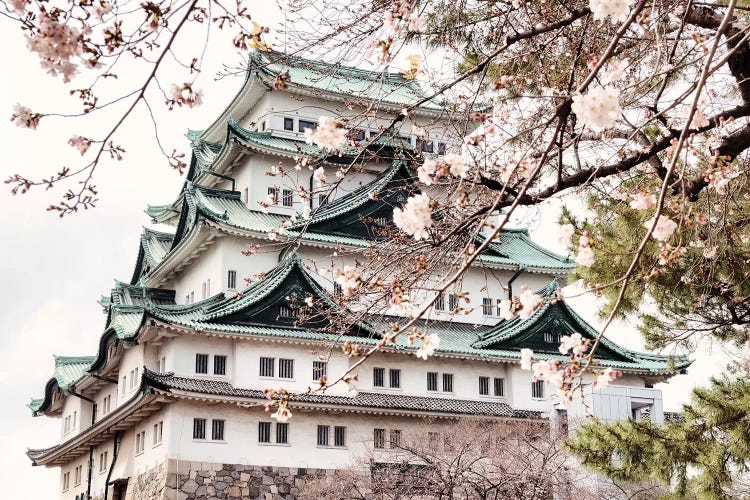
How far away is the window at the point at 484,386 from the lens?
107ft

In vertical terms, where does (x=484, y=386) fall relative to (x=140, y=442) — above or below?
above

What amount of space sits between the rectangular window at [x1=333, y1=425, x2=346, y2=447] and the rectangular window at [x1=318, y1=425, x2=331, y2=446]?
22 cm

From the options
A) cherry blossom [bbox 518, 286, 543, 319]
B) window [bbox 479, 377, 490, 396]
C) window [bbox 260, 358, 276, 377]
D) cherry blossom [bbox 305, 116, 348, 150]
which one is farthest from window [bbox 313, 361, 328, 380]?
cherry blossom [bbox 518, 286, 543, 319]

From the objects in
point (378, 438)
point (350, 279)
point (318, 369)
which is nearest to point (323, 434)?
point (378, 438)

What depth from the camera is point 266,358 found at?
3012 centimetres

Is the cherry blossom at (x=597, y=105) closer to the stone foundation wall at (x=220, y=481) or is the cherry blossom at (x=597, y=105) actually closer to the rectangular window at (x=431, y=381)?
the stone foundation wall at (x=220, y=481)

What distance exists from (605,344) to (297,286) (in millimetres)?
10441

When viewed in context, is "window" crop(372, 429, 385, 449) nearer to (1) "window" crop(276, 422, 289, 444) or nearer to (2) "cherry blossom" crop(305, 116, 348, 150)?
(1) "window" crop(276, 422, 289, 444)

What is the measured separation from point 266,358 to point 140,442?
467 cm

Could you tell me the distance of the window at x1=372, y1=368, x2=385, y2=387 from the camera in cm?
3133

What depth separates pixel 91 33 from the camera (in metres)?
5.01

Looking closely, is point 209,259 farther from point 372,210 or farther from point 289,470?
point 289,470

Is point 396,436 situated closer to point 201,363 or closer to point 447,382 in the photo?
point 447,382

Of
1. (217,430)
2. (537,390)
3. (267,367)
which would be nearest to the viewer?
(217,430)
